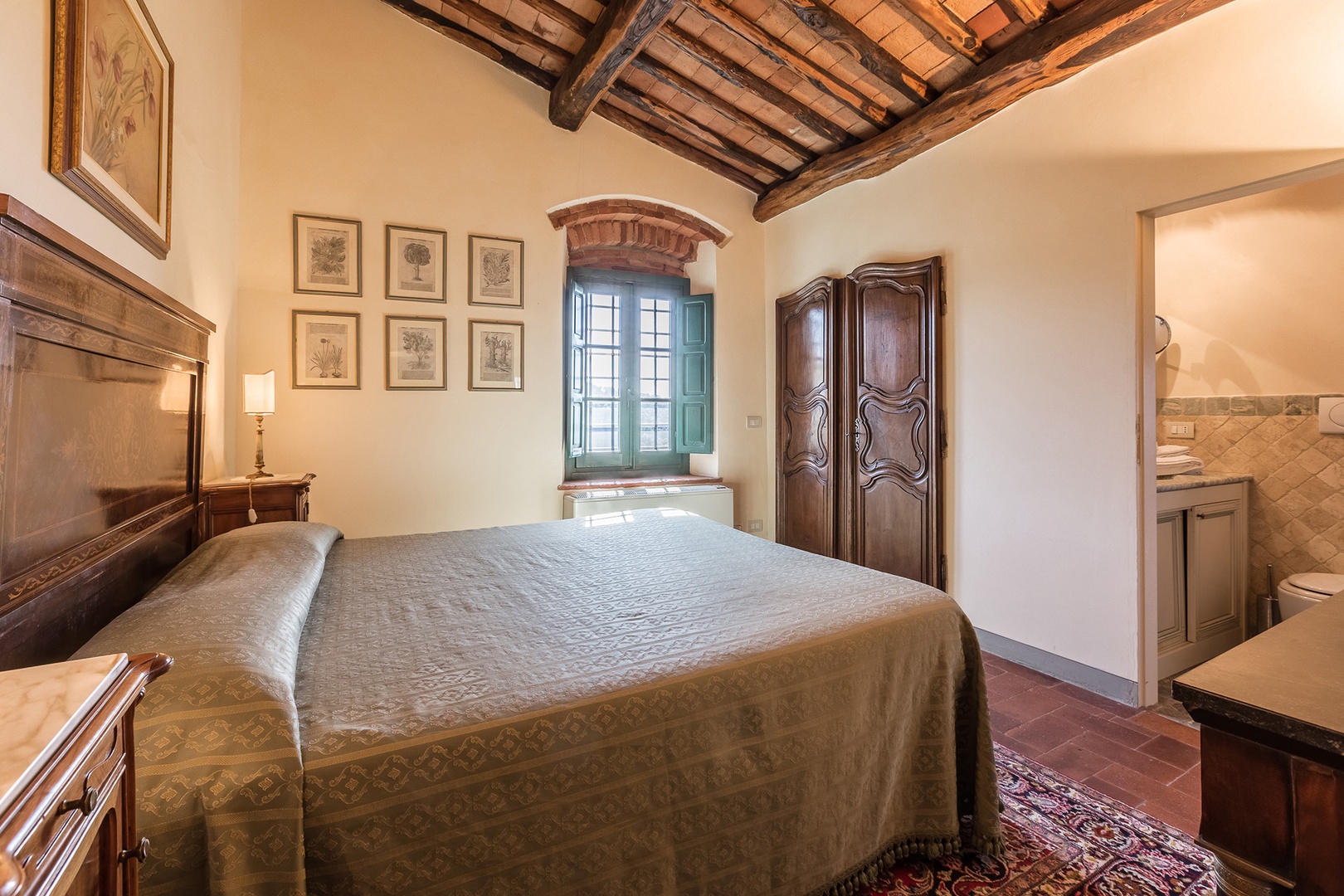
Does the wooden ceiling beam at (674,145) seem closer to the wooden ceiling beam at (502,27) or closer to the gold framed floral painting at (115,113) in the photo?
the wooden ceiling beam at (502,27)

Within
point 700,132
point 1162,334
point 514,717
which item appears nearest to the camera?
point 514,717

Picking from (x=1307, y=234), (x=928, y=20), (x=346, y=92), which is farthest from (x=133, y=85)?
(x=1307, y=234)

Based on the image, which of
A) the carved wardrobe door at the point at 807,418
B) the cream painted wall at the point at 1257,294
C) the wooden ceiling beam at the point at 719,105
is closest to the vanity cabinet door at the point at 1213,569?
the cream painted wall at the point at 1257,294

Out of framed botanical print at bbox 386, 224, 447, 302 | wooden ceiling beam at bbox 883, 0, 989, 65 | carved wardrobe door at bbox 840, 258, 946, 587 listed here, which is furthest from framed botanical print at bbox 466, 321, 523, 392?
wooden ceiling beam at bbox 883, 0, 989, 65

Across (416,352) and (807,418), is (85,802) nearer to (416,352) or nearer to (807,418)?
(416,352)

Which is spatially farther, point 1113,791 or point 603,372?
point 603,372

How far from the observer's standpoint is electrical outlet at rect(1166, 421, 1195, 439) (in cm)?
335

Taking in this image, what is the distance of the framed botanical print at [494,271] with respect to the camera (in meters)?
3.85

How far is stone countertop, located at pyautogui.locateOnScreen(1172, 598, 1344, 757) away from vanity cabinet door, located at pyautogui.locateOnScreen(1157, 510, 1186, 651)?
7.18 ft

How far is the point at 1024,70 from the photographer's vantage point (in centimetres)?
265

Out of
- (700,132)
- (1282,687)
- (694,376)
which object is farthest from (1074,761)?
(700,132)

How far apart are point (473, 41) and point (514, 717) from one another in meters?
4.32

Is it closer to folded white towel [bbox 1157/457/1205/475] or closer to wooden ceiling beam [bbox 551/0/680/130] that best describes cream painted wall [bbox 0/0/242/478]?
wooden ceiling beam [bbox 551/0/680/130]

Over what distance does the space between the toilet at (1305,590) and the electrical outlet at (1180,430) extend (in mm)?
909
